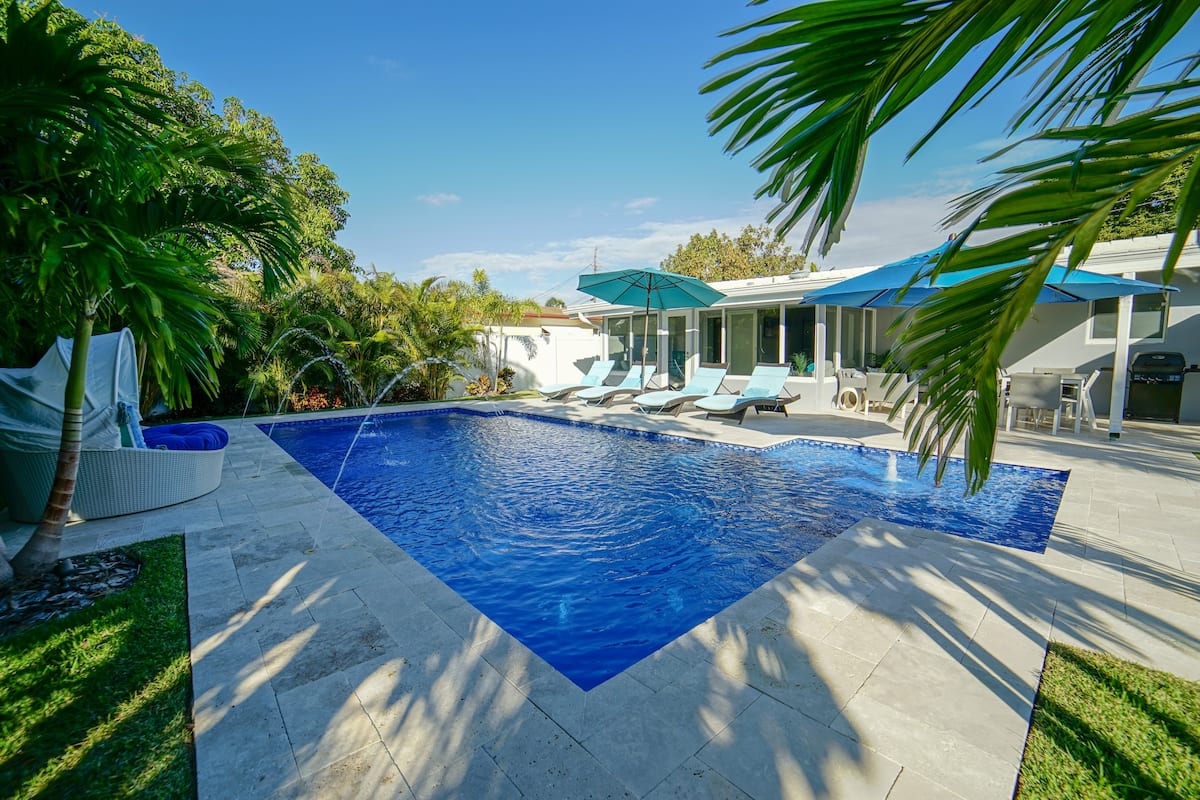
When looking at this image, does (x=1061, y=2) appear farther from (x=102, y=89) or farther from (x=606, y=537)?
(x=606, y=537)

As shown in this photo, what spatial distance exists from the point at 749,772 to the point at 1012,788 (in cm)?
100

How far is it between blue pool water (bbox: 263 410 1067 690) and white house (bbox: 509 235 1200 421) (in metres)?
4.92

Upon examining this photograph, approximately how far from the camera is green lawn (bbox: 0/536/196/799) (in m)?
2.09

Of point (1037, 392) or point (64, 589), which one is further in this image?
point (1037, 392)

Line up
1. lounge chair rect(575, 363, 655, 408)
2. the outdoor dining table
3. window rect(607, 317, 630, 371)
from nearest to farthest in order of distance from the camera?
the outdoor dining table → lounge chair rect(575, 363, 655, 408) → window rect(607, 317, 630, 371)

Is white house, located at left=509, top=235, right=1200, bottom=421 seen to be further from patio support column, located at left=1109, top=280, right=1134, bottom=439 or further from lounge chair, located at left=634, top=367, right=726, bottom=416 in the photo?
lounge chair, located at left=634, top=367, right=726, bottom=416

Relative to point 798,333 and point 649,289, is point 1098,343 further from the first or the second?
point 649,289

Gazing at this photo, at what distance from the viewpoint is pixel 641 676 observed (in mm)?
2758

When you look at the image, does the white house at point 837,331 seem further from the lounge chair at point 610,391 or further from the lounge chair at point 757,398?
the lounge chair at point 757,398

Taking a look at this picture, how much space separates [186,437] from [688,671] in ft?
22.7

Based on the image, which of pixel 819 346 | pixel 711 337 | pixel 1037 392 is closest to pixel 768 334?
pixel 819 346

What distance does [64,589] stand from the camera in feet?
12.2

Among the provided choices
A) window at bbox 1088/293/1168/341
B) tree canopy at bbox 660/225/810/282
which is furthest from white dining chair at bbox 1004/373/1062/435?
tree canopy at bbox 660/225/810/282

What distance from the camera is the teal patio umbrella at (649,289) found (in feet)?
38.9
